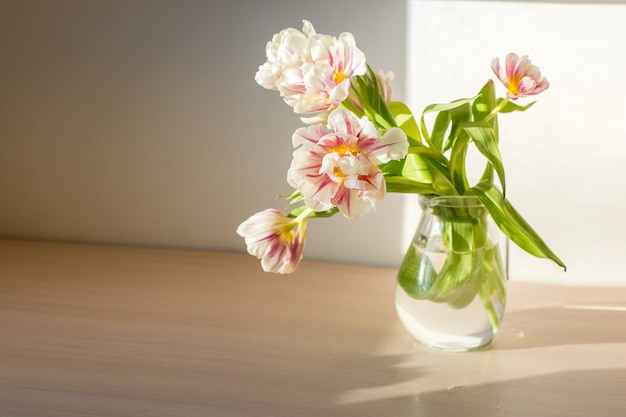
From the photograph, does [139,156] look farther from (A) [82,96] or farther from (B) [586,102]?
(B) [586,102]

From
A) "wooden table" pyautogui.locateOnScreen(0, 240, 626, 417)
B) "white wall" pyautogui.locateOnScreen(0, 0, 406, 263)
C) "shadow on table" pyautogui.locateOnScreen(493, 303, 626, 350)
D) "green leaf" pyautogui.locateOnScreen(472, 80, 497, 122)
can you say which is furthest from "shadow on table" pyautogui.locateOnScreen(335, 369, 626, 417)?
"white wall" pyautogui.locateOnScreen(0, 0, 406, 263)

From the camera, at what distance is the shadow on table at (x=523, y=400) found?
0.93 m

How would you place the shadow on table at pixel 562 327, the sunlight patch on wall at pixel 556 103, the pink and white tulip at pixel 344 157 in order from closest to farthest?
the pink and white tulip at pixel 344 157 < the shadow on table at pixel 562 327 < the sunlight patch on wall at pixel 556 103

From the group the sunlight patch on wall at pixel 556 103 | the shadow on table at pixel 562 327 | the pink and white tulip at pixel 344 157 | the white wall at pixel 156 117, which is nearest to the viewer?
the pink and white tulip at pixel 344 157

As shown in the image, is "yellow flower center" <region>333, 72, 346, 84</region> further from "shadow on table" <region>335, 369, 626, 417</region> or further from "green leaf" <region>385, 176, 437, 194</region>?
"shadow on table" <region>335, 369, 626, 417</region>

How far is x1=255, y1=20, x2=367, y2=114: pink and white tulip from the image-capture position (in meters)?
0.92

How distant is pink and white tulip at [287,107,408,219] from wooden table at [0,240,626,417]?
229 mm

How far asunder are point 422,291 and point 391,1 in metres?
0.51

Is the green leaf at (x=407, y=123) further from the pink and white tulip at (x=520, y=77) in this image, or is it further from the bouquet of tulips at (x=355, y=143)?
the pink and white tulip at (x=520, y=77)

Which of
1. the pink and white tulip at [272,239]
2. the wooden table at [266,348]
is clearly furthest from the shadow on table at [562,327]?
the pink and white tulip at [272,239]

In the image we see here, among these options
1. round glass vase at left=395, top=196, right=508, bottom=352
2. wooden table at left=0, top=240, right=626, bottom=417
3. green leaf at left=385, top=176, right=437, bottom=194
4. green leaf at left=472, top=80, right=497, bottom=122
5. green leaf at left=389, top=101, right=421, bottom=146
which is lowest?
wooden table at left=0, top=240, right=626, bottom=417

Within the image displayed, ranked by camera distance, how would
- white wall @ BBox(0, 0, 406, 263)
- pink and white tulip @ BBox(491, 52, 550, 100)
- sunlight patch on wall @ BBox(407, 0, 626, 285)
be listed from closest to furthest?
pink and white tulip @ BBox(491, 52, 550, 100)
sunlight patch on wall @ BBox(407, 0, 626, 285)
white wall @ BBox(0, 0, 406, 263)

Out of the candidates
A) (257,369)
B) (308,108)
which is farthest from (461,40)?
(257,369)

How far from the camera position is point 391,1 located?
53.5 inches
